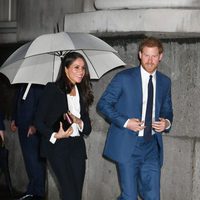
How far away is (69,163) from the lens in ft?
18.4

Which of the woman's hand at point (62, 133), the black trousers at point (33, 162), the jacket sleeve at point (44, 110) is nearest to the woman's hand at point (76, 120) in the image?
the woman's hand at point (62, 133)

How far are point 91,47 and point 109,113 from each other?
0.62m

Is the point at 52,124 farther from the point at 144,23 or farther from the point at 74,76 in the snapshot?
the point at 144,23

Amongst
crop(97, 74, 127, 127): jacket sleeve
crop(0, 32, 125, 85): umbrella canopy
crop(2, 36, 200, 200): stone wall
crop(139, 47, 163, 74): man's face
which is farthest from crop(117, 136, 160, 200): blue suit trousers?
crop(0, 32, 125, 85): umbrella canopy

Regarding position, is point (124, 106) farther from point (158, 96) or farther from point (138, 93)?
point (158, 96)

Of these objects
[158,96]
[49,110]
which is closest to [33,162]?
[49,110]

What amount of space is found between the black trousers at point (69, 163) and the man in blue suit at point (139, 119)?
296 millimetres

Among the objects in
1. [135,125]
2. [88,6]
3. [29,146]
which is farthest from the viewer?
[29,146]

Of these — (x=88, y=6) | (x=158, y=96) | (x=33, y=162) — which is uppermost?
(x=88, y=6)

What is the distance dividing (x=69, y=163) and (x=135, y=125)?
72cm

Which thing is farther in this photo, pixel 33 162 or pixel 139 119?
pixel 33 162

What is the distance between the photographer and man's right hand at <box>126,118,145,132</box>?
5.39 metres

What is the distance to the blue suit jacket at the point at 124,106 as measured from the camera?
5520mm

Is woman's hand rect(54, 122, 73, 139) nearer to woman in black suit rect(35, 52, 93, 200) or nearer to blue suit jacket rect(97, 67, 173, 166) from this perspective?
woman in black suit rect(35, 52, 93, 200)
